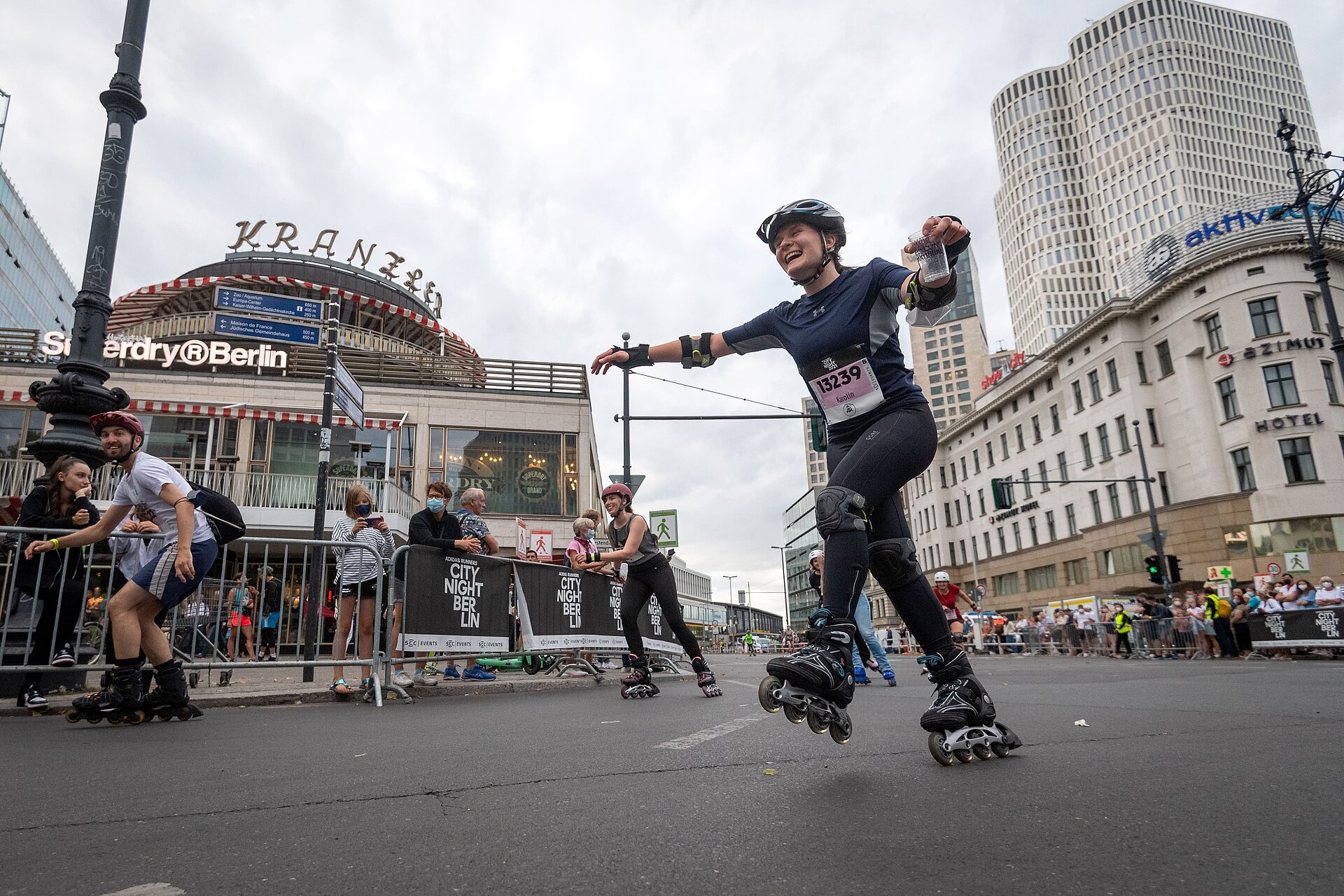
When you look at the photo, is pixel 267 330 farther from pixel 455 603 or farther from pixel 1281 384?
pixel 1281 384

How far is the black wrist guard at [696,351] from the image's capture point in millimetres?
3920

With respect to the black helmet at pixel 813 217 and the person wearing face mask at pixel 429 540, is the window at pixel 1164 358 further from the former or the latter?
the black helmet at pixel 813 217

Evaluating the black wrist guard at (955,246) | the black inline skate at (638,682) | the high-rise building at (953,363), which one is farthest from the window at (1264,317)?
the high-rise building at (953,363)

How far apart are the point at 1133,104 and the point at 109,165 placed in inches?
4997

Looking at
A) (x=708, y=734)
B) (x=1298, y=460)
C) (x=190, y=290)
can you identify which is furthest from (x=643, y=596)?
(x=1298, y=460)

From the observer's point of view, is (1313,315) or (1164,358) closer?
(1313,315)

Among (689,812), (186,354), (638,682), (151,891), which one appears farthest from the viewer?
(186,354)

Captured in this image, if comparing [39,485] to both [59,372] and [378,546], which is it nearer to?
[59,372]

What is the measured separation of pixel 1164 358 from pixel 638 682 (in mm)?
43243

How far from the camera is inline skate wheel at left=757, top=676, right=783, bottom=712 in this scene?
268 centimetres

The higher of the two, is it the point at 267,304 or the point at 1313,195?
the point at 1313,195

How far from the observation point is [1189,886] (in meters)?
1.36

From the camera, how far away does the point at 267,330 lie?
1062cm

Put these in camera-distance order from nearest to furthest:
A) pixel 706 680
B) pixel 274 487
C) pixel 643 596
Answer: pixel 706 680
pixel 643 596
pixel 274 487
